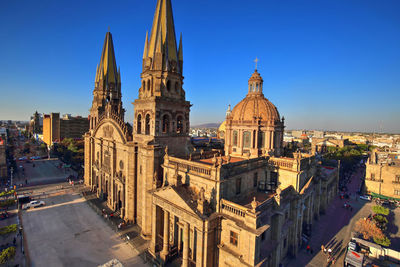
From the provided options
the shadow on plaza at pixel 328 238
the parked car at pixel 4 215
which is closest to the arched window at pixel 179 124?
the shadow on plaza at pixel 328 238

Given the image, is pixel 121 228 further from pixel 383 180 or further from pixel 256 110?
pixel 383 180

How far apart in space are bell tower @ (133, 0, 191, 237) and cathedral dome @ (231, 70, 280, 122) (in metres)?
9.01

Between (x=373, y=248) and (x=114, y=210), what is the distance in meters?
40.2

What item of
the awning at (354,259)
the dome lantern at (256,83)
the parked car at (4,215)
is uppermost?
the dome lantern at (256,83)

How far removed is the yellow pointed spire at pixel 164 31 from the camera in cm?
3022

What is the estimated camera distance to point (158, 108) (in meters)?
28.5

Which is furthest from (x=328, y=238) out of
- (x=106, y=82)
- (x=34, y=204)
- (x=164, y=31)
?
(x=34, y=204)

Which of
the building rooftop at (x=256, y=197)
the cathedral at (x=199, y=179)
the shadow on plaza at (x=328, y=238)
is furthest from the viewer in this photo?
the shadow on plaza at (x=328, y=238)

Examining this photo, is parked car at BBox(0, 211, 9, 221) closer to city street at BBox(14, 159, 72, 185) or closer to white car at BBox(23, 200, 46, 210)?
white car at BBox(23, 200, 46, 210)

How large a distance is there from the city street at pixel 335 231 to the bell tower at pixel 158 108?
21201mm

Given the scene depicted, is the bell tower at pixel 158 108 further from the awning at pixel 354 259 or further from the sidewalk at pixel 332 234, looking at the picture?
the awning at pixel 354 259

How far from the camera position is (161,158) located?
28.6 meters

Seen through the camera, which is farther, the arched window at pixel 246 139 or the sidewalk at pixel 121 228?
the arched window at pixel 246 139

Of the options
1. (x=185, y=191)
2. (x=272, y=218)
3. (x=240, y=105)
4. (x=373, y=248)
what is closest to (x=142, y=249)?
(x=185, y=191)
